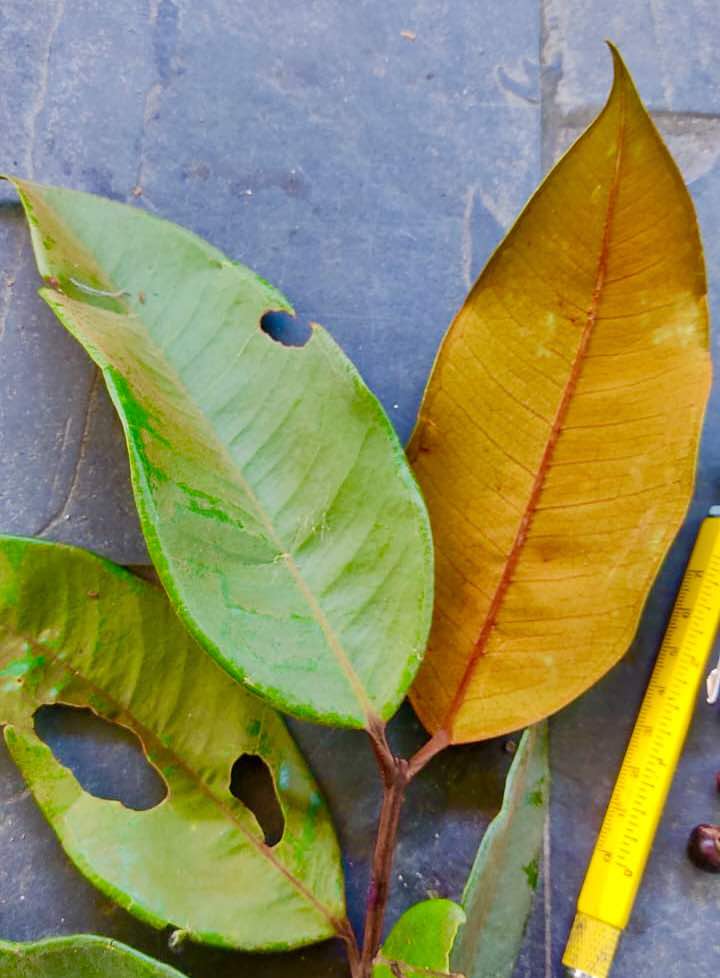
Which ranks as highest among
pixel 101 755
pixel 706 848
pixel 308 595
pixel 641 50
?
pixel 641 50

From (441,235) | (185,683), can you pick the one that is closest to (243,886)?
(185,683)

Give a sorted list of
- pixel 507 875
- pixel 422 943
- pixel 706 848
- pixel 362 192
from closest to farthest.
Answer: pixel 422 943 → pixel 507 875 → pixel 706 848 → pixel 362 192

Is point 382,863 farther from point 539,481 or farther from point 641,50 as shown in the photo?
point 641,50

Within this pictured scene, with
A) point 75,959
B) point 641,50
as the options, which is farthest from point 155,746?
point 641,50

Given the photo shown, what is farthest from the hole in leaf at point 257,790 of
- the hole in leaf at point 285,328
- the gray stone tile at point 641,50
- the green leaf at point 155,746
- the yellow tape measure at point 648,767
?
the gray stone tile at point 641,50

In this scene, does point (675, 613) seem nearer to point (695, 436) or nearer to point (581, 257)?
point (695, 436)

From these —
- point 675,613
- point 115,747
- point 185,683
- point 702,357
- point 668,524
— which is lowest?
point 115,747
